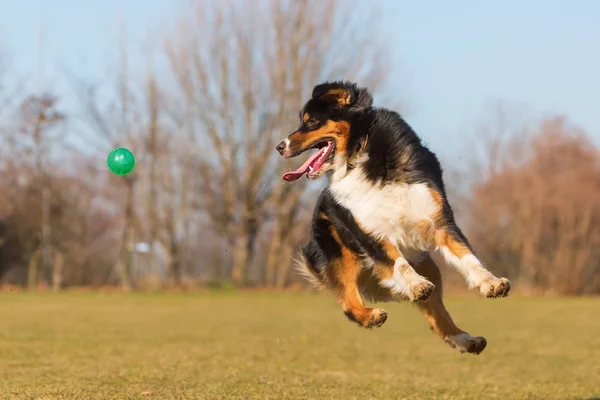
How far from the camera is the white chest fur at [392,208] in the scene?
5.34 metres

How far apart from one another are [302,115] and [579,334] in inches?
478

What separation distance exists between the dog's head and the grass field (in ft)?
5.81

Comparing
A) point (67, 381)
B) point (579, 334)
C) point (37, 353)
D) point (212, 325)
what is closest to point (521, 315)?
point (579, 334)

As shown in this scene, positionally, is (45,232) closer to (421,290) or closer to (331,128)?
(331,128)

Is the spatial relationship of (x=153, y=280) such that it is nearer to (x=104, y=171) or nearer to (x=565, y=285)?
Answer: (x=104, y=171)

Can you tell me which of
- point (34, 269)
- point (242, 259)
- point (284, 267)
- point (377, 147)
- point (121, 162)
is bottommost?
point (34, 269)

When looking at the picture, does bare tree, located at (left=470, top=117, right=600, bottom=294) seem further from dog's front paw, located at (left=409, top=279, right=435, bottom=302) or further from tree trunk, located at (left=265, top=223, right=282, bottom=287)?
dog's front paw, located at (left=409, top=279, right=435, bottom=302)

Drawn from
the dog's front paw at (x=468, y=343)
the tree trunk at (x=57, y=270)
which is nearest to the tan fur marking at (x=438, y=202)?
the dog's front paw at (x=468, y=343)

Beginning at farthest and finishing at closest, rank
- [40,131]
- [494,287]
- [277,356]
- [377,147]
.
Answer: [40,131] → [277,356] → [377,147] → [494,287]

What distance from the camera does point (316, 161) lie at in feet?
18.6

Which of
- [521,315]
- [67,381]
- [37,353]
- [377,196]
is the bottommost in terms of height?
[521,315]

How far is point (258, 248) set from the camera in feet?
117

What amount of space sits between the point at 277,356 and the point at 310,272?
4.86 m

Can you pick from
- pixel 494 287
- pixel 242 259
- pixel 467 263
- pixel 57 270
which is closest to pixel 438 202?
pixel 467 263
